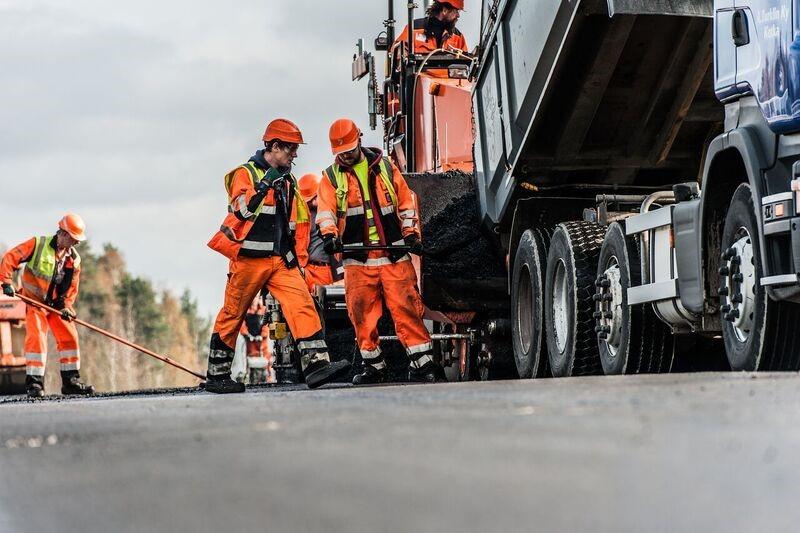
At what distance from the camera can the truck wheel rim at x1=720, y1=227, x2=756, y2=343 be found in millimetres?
7070

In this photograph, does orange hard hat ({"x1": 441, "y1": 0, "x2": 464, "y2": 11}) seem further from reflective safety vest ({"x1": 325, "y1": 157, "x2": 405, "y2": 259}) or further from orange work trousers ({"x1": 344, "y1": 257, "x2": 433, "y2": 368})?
Answer: orange work trousers ({"x1": 344, "y1": 257, "x2": 433, "y2": 368})

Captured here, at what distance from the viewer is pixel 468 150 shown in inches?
522

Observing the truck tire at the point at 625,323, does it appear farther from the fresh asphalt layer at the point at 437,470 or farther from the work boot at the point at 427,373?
the fresh asphalt layer at the point at 437,470

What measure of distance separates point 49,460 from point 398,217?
731cm

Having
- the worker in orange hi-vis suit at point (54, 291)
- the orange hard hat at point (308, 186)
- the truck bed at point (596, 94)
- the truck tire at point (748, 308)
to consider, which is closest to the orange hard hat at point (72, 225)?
the worker in orange hi-vis suit at point (54, 291)

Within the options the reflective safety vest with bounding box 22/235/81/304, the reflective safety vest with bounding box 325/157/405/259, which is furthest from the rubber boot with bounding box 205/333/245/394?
the reflective safety vest with bounding box 22/235/81/304

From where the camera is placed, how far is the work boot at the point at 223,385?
10438mm

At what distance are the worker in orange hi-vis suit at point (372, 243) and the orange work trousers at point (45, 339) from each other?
14.8 ft

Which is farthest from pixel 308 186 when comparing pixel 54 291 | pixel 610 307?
pixel 610 307

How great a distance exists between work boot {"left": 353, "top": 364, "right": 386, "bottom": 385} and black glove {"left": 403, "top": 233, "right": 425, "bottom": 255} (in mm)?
921

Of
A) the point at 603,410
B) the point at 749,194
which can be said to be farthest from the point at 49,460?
the point at 749,194

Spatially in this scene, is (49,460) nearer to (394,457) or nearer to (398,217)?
(394,457)

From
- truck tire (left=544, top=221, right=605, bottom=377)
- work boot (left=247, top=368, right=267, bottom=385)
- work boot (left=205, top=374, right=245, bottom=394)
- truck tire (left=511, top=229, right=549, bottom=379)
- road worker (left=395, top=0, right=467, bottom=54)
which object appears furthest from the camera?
work boot (left=247, top=368, right=267, bottom=385)

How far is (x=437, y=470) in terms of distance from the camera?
9.77 feet
